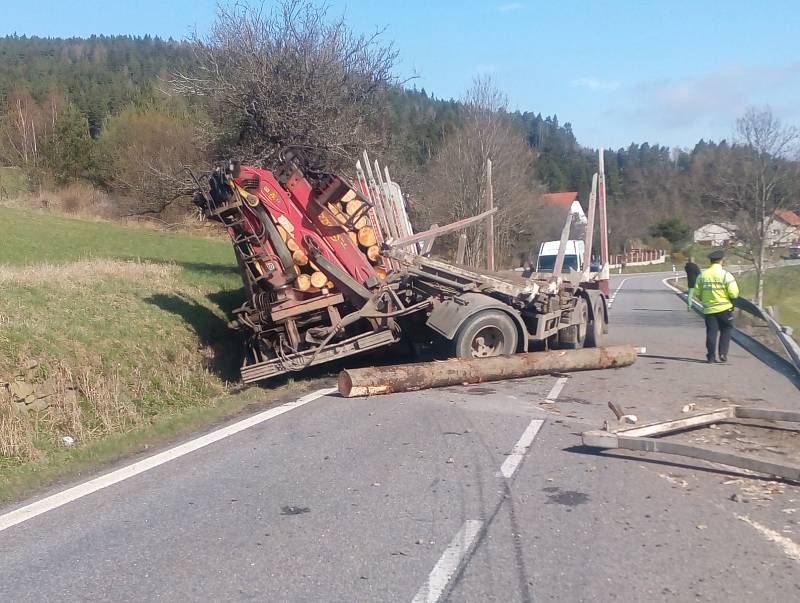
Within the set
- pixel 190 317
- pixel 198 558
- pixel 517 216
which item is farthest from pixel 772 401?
pixel 517 216

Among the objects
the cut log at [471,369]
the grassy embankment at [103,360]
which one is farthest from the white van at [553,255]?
the cut log at [471,369]

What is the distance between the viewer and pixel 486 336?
12016mm

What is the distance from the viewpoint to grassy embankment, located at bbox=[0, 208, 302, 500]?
8.48 m

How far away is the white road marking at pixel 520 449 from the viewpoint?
6.83 meters

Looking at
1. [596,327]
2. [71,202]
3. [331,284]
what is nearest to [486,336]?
[331,284]

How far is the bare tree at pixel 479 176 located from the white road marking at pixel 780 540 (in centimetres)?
2204

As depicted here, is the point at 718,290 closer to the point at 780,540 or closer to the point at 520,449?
the point at 520,449

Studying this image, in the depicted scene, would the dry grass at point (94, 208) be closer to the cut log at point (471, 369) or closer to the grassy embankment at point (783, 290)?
the grassy embankment at point (783, 290)

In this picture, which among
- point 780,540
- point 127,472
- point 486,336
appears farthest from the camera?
point 486,336

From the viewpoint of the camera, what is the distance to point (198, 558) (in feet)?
16.5

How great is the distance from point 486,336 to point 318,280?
260cm

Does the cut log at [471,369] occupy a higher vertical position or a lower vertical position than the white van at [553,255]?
lower

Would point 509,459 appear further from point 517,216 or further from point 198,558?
point 517,216

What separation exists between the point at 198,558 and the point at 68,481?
8.46ft
